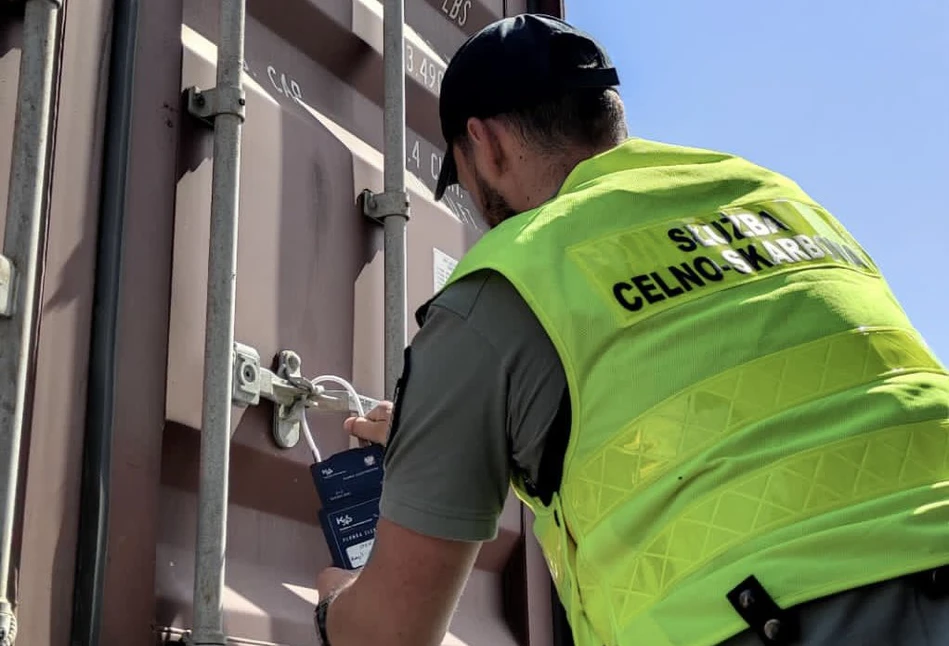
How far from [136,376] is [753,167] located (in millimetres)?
774

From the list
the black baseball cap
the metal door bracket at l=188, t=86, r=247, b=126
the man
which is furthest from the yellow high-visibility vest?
the metal door bracket at l=188, t=86, r=247, b=126

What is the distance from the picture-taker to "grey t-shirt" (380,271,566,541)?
1.14 m

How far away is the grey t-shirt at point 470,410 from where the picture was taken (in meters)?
1.14

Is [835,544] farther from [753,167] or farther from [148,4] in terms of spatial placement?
[148,4]

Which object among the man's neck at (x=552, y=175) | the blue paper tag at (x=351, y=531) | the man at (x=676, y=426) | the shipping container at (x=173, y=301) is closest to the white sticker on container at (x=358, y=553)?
the blue paper tag at (x=351, y=531)

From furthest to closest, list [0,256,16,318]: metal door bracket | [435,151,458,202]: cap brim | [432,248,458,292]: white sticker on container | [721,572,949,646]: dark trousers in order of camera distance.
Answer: [432,248,458,292]: white sticker on container → [435,151,458,202]: cap brim → [0,256,16,318]: metal door bracket → [721,572,949,646]: dark trousers

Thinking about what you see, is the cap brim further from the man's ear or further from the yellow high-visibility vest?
the yellow high-visibility vest

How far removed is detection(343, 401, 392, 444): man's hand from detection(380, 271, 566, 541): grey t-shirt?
43 cm

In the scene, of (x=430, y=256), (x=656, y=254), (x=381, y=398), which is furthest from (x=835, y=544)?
(x=430, y=256)

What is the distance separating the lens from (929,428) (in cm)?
108

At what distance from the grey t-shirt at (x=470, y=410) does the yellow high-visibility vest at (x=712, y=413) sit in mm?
40

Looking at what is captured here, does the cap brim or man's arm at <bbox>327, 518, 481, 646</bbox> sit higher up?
the cap brim

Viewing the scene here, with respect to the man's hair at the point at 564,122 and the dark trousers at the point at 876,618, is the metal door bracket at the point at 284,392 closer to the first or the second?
the man's hair at the point at 564,122

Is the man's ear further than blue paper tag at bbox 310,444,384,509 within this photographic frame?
No
